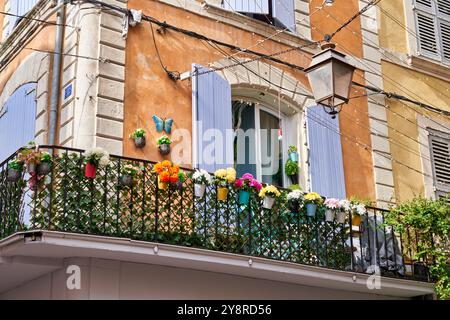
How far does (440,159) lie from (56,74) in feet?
21.0

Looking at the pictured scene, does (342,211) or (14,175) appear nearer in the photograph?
(14,175)

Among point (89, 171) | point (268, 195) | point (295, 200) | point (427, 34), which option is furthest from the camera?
point (427, 34)

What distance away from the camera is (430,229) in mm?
11211

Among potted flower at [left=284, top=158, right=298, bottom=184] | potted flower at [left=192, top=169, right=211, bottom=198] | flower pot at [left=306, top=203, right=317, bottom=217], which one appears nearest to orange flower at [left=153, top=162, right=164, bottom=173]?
potted flower at [left=192, top=169, right=211, bottom=198]

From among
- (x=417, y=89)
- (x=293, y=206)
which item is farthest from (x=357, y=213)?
(x=417, y=89)

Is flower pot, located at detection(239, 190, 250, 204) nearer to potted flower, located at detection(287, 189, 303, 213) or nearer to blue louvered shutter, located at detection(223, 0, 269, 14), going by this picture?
potted flower, located at detection(287, 189, 303, 213)

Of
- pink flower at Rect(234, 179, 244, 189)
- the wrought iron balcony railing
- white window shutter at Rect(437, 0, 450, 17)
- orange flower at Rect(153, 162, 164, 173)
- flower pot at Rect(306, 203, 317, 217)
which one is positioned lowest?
the wrought iron balcony railing

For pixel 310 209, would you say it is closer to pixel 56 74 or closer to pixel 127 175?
pixel 127 175

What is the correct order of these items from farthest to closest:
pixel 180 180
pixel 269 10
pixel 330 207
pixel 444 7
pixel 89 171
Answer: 1. pixel 444 7
2. pixel 269 10
3. pixel 330 207
4. pixel 180 180
5. pixel 89 171

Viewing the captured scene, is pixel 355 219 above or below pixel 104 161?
below

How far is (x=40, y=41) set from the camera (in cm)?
1145

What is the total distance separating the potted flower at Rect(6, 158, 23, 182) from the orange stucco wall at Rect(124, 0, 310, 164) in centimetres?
155

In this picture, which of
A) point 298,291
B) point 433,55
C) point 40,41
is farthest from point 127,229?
point 433,55

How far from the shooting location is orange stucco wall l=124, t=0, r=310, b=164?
34.5 feet
